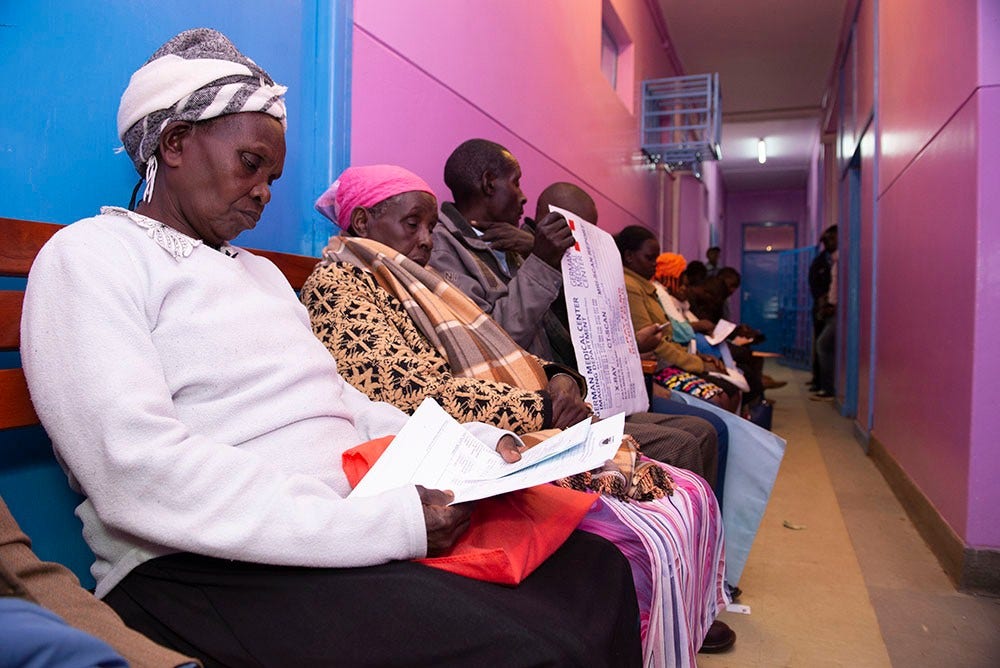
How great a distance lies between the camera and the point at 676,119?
295 inches

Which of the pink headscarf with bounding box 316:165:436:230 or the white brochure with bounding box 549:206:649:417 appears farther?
the white brochure with bounding box 549:206:649:417

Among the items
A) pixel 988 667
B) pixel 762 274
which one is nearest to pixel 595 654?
pixel 988 667

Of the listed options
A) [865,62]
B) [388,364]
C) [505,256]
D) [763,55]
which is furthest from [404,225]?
[763,55]

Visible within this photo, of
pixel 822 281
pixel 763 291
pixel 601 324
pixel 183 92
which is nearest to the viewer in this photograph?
pixel 183 92

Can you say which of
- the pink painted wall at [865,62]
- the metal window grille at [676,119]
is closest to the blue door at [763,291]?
the metal window grille at [676,119]

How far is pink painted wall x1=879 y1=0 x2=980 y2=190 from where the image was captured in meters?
2.50

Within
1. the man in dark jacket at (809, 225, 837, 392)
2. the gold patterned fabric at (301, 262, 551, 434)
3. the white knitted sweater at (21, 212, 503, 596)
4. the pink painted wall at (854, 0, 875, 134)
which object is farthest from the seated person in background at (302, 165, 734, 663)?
the man in dark jacket at (809, 225, 837, 392)

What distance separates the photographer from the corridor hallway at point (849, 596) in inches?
76.3

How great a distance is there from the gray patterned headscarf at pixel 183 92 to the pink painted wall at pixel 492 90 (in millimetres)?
909

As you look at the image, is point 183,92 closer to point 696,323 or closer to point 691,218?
point 696,323

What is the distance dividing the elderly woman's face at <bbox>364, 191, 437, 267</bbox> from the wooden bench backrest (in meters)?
0.81

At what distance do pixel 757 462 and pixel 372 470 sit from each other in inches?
62.1

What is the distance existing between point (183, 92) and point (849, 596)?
238 centimetres

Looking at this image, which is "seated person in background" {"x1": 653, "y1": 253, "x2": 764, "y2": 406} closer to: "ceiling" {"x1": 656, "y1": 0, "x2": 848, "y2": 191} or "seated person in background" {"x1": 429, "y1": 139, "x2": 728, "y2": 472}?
"seated person in background" {"x1": 429, "y1": 139, "x2": 728, "y2": 472}
